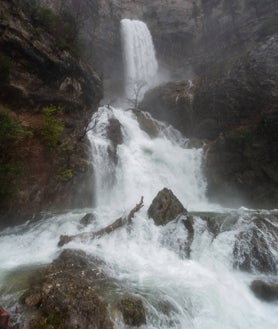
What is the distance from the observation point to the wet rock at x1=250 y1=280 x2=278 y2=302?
9367 mm

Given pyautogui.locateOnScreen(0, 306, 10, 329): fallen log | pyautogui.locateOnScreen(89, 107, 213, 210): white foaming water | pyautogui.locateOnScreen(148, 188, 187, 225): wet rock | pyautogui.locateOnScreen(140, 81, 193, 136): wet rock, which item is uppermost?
pyautogui.locateOnScreen(140, 81, 193, 136): wet rock

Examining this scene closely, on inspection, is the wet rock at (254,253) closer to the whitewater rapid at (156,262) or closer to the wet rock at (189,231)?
the whitewater rapid at (156,262)

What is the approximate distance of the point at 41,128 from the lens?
15.5 meters

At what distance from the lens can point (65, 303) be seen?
6664mm

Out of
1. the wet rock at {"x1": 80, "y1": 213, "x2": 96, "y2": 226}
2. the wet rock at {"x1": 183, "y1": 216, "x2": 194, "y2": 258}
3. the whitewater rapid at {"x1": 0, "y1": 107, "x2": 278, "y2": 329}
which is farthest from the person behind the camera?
the wet rock at {"x1": 80, "y1": 213, "x2": 96, "y2": 226}

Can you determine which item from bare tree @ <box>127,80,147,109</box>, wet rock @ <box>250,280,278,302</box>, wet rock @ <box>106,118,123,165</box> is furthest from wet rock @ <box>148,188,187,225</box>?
bare tree @ <box>127,80,147,109</box>

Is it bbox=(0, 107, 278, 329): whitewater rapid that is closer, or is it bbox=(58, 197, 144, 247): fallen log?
bbox=(0, 107, 278, 329): whitewater rapid

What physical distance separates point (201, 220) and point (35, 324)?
8409 millimetres

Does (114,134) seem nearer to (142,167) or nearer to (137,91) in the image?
(142,167)

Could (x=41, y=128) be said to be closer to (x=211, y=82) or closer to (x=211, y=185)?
(x=211, y=185)

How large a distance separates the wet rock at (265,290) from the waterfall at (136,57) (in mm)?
30961

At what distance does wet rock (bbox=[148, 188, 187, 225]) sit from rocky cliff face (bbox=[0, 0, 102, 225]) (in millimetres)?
5117

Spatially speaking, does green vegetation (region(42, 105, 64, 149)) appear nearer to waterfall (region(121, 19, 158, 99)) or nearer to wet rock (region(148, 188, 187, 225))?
wet rock (region(148, 188, 187, 225))

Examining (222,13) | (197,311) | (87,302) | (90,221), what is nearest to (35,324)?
(87,302)
